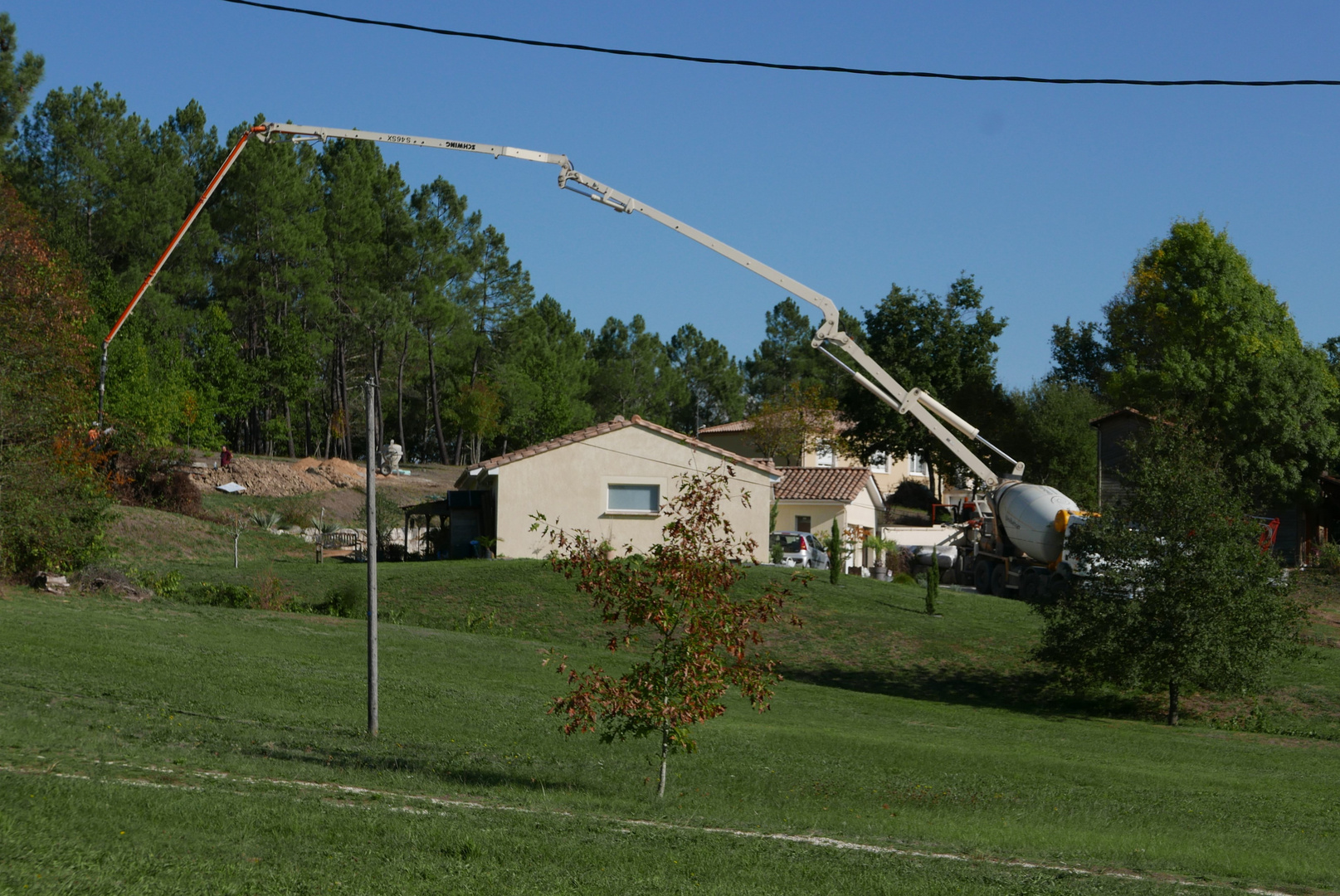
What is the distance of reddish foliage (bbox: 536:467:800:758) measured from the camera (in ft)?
37.3

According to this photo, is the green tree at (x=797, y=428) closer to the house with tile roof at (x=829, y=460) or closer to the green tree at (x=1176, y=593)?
the house with tile roof at (x=829, y=460)

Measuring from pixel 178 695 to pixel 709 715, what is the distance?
8.00 m

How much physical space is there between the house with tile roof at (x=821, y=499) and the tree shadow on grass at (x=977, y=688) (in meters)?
21.9

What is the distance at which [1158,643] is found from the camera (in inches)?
886

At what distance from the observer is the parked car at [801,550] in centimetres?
4250

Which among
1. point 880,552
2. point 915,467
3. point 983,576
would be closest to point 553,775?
point 983,576

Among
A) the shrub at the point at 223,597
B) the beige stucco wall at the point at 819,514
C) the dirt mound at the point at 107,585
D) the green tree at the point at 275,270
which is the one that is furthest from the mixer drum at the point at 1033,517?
the green tree at the point at 275,270

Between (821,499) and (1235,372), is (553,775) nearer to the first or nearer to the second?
(821,499)

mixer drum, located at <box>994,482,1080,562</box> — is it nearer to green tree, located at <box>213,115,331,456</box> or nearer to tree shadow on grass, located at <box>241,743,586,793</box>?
tree shadow on grass, located at <box>241,743,586,793</box>

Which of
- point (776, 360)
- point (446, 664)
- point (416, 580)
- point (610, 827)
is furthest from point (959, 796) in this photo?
point (776, 360)

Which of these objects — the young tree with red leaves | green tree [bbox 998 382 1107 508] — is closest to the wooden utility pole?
the young tree with red leaves

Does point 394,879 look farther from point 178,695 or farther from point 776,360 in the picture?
point 776,360

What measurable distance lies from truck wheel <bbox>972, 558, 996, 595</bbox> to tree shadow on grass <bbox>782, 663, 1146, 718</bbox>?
39.9 ft

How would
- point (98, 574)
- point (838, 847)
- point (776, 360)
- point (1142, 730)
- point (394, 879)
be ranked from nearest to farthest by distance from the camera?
point (394, 879) < point (838, 847) < point (1142, 730) < point (98, 574) < point (776, 360)
